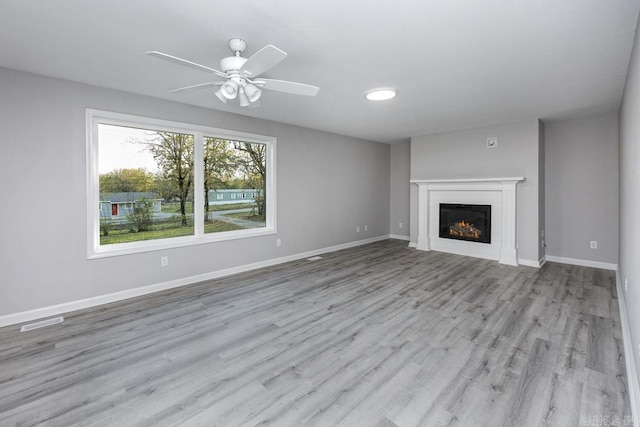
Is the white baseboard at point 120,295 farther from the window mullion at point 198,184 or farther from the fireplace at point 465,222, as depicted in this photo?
the fireplace at point 465,222

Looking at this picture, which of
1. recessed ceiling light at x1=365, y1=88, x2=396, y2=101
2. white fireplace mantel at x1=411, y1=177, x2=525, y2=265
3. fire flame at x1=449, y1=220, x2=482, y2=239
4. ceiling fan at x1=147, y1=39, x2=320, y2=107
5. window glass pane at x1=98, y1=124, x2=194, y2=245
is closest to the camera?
ceiling fan at x1=147, y1=39, x2=320, y2=107

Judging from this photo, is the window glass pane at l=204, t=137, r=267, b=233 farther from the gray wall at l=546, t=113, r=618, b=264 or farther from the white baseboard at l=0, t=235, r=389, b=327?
the gray wall at l=546, t=113, r=618, b=264

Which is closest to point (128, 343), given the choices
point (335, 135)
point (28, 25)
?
point (28, 25)

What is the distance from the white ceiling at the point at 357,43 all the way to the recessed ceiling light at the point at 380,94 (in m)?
0.12

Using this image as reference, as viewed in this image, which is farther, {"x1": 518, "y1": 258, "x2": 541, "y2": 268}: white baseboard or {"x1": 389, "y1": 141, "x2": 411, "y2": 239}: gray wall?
{"x1": 389, "y1": 141, "x2": 411, "y2": 239}: gray wall

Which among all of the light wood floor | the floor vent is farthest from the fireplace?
the floor vent

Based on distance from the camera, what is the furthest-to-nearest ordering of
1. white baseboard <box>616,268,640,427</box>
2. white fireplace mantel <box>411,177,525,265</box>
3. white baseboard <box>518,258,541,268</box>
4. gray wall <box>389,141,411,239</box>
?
gray wall <box>389,141,411,239</box> < white fireplace mantel <box>411,177,525,265</box> < white baseboard <box>518,258,541,268</box> < white baseboard <box>616,268,640,427</box>

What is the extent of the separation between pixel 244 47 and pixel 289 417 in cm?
256

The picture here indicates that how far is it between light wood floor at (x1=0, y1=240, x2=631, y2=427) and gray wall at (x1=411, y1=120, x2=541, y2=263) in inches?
52.7

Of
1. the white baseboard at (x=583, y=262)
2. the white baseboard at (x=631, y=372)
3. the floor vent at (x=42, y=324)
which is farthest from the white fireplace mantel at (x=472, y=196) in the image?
the floor vent at (x=42, y=324)

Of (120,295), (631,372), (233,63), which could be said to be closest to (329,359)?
(631,372)

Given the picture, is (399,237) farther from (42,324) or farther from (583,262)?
(42,324)

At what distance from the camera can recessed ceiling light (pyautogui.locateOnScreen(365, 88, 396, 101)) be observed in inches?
132

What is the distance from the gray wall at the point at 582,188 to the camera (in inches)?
177
